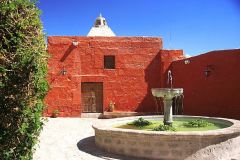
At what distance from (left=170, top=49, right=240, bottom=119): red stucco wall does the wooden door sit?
13.8 feet

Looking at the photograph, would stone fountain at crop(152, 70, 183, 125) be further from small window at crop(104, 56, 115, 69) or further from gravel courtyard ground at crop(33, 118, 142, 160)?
small window at crop(104, 56, 115, 69)

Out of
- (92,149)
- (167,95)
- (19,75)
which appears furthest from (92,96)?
(19,75)

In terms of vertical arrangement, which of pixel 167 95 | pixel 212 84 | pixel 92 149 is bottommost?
pixel 92 149

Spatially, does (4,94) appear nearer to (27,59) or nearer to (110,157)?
(27,59)

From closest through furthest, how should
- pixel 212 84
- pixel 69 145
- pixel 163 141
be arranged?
pixel 163 141, pixel 69 145, pixel 212 84

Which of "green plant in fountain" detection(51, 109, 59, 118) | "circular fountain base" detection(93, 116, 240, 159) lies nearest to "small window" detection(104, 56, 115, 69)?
"green plant in fountain" detection(51, 109, 59, 118)

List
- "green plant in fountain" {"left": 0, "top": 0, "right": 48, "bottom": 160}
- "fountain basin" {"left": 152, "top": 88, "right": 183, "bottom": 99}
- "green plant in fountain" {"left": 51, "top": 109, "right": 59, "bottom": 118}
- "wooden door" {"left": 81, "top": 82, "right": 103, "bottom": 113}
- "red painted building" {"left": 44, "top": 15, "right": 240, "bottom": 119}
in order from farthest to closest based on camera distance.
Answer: "wooden door" {"left": 81, "top": 82, "right": 103, "bottom": 113} < "red painted building" {"left": 44, "top": 15, "right": 240, "bottom": 119} < "green plant in fountain" {"left": 51, "top": 109, "right": 59, "bottom": 118} < "fountain basin" {"left": 152, "top": 88, "right": 183, "bottom": 99} < "green plant in fountain" {"left": 0, "top": 0, "right": 48, "bottom": 160}

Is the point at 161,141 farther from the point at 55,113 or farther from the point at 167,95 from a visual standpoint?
the point at 55,113

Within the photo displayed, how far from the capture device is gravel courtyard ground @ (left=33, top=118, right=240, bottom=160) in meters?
7.85

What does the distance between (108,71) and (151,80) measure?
2354 mm

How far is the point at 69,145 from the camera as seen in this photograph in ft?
30.5

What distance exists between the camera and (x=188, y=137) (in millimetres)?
7355

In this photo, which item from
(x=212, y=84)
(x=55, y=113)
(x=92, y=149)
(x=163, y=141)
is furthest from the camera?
Result: (x=55, y=113)

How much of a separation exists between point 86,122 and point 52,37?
195 inches
